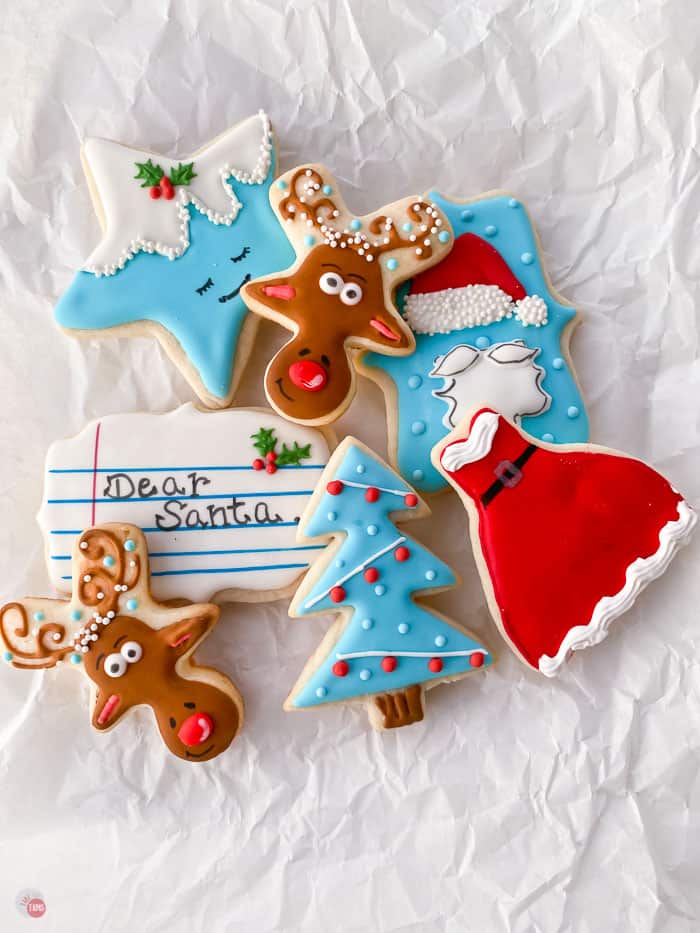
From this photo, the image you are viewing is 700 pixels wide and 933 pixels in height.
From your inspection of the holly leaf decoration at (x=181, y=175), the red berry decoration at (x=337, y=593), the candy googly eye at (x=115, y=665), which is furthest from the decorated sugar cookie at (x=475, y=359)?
the candy googly eye at (x=115, y=665)

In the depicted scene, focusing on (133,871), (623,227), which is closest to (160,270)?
(623,227)

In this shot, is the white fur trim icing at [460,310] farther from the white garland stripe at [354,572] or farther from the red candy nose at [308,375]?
the white garland stripe at [354,572]

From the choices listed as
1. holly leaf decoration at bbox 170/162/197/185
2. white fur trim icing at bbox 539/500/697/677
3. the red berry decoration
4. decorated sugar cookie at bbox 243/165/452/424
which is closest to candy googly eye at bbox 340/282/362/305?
decorated sugar cookie at bbox 243/165/452/424

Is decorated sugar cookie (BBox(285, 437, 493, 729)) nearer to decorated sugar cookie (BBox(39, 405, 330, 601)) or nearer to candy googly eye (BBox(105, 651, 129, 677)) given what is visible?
decorated sugar cookie (BBox(39, 405, 330, 601))

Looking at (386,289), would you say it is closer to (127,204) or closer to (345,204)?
(345,204)

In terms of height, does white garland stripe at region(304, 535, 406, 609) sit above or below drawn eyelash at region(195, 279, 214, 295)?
below

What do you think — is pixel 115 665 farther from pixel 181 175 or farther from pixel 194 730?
pixel 181 175
